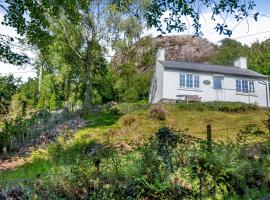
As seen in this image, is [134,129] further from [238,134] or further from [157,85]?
[157,85]

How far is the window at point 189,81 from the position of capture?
4275 centimetres

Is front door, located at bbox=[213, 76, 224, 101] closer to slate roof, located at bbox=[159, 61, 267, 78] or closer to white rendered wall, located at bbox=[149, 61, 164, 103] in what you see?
slate roof, located at bbox=[159, 61, 267, 78]

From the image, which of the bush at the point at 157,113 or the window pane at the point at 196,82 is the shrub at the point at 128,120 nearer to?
the bush at the point at 157,113

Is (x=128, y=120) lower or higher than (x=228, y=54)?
lower

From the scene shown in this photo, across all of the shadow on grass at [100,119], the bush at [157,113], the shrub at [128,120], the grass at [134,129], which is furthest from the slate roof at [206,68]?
the shrub at [128,120]

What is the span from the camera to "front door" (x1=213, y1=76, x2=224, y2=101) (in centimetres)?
4366

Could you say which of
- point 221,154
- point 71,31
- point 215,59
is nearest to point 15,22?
point 221,154

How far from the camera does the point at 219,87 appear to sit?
43938 mm

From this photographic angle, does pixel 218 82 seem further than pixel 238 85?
No

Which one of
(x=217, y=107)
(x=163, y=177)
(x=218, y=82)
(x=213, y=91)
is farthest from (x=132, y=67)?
(x=163, y=177)

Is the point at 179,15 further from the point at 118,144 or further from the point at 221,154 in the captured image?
the point at 118,144

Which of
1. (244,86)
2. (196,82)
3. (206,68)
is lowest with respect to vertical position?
(244,86)

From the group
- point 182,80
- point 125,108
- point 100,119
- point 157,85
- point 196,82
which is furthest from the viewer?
point 157,85

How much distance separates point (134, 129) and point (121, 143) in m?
5.19
